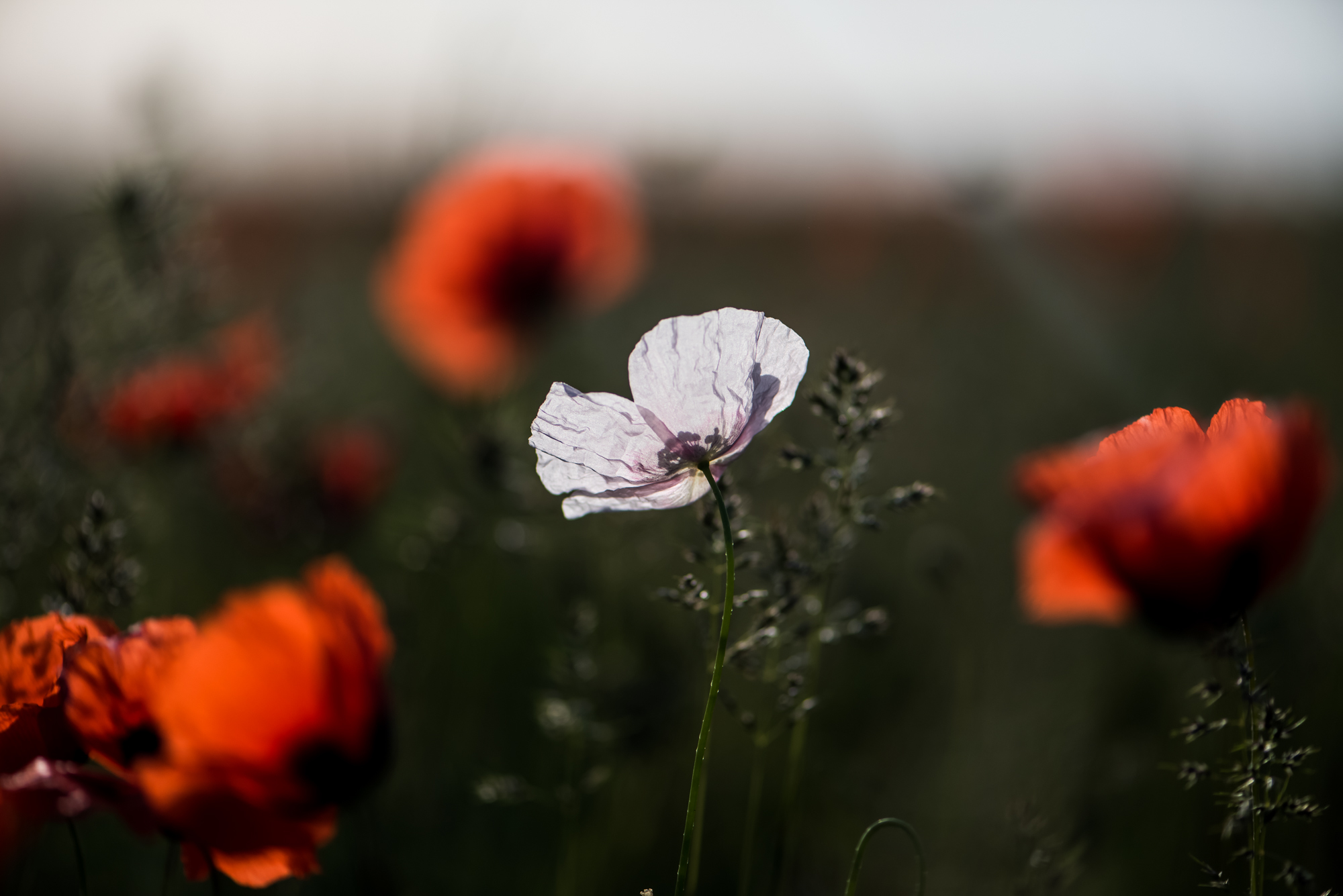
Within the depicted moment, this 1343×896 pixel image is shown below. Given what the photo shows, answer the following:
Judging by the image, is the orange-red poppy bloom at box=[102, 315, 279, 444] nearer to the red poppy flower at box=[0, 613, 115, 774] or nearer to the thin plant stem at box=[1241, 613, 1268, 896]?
the red poppy flower at box=[0, 613, 115, 774]

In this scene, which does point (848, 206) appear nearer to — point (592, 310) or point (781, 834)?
point (592, 310)

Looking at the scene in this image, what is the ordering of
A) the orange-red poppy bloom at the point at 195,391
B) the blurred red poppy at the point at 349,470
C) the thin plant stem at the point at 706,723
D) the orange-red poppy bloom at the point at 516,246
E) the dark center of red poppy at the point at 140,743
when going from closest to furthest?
the thin plant stem at the point at 706,723 → the dark center of red poppy at the point at 140,743 → the orange-red poppy bloom at the point at 195,391 → the blurred red poppy at the point at 349,470 → the orange-red poppy bloom at the point at 516,246

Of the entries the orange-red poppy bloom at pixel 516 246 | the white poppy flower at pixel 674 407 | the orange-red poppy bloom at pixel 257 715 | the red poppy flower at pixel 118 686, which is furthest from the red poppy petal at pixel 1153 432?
the orange-red poppy bloom at pixel 516 246

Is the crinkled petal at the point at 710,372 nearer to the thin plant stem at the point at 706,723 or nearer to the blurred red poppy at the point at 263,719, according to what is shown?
the thin plant stem at the point at 706,723

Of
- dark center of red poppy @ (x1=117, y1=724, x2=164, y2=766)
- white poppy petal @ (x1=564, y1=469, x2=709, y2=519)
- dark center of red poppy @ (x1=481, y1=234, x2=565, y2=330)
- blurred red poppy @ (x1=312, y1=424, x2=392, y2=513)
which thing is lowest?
dark center of red poppy @ (x1=117, y1=724, x2=164, y2=766)

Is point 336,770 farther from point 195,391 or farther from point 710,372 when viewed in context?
point 195,391

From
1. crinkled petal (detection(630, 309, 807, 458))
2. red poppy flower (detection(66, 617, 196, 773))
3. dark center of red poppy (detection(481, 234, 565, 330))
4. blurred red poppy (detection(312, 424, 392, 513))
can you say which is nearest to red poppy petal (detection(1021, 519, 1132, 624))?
crinkled petal (detection(630, 309, 807, 458))
